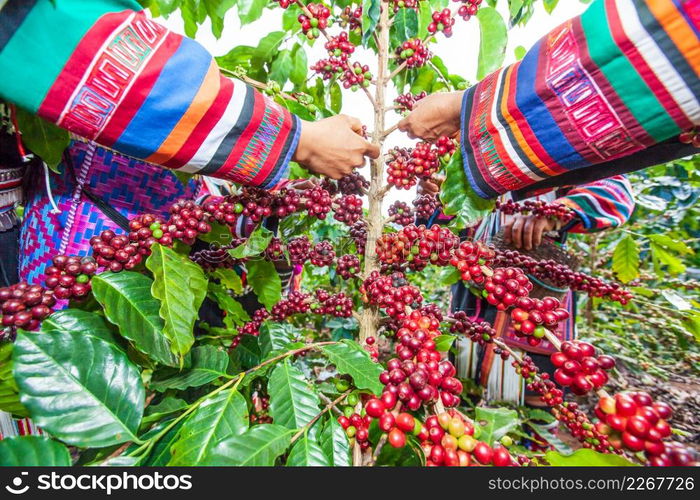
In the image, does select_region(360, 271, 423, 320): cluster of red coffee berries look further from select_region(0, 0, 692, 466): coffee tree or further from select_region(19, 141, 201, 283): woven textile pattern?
select_region(19, 141, 201, 283): woven textile pattern

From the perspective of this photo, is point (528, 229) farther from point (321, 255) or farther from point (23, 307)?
point (23, 307)

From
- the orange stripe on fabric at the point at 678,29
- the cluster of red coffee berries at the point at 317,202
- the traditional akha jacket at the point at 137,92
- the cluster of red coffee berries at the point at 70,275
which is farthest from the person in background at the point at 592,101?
the cluster of red coffee berries at the point at 70,275

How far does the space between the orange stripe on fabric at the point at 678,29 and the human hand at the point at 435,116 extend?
34 centimetres

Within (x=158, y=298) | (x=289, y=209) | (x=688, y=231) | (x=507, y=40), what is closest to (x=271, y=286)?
(x=289, y=209)

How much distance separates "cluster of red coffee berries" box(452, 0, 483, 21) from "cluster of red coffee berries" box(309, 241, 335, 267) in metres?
0.78

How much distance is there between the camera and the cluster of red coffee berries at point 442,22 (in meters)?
0.91

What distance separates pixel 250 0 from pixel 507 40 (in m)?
0.87

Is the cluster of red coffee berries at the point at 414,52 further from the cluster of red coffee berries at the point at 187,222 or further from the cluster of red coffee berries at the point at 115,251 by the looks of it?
the cluster of red coffee berries at the point at 115,251

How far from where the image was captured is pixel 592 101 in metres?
0.53

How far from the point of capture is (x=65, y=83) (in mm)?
565

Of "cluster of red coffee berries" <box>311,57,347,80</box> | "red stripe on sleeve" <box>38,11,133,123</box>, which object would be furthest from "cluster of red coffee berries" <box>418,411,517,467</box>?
"cluster of red coffee berries" <box>311,57,347,80</box>

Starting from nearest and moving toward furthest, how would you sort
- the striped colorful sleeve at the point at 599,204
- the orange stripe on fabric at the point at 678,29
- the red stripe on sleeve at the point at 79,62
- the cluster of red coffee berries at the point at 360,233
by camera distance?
1. the orange stripe on fabric at the point at 678,29
2. the red stripe on sleeve at the point at 79,62
3. the cluster of red coffee berries at the point at 360,233
4. the striped colorful sleeve at the point at 599,204

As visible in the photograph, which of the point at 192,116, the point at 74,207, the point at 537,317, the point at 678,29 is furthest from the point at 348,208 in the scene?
the point at 74,207
